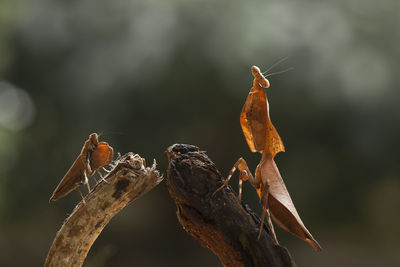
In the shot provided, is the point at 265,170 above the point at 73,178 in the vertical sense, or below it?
below

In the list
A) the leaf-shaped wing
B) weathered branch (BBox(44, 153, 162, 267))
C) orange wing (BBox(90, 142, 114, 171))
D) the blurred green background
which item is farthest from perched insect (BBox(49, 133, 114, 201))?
the blurred green background

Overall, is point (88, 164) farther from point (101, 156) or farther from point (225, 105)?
point (225, 105)

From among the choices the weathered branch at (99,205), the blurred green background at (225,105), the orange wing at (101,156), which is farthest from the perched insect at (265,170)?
the blurred green background at (225,105)

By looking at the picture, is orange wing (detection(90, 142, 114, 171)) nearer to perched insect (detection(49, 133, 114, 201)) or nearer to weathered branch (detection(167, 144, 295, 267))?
perched insect (detection(49, 133, 114, 201))

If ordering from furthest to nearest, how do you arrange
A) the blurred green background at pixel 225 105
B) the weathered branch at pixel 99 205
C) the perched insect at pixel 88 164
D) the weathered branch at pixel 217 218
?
the blurred green background at pixel 225 105 < the perched insect at pixel 88 164 < the weathered branch at pixel 99 205 < the weathered branch at pixel 217 218

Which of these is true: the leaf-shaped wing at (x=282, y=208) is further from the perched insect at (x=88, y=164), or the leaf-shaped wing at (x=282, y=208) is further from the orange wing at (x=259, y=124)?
the perched insect at (x=88, y=164)

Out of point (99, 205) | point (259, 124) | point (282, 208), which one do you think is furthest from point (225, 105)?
point (282, 208)

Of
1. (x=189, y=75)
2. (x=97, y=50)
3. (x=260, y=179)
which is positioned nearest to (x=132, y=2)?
(x=97, y=50)

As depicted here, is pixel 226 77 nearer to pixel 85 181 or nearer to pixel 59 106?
pixel 59 106
